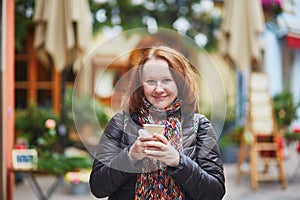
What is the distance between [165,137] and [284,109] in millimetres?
5970

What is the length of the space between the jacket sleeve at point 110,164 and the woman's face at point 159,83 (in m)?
0.14

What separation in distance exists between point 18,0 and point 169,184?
524 cm

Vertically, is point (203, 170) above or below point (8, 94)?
below

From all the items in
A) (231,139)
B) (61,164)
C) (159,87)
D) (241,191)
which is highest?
(159,87)

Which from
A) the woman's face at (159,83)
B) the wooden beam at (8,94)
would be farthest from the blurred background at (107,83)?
the woman's face at (159,83)

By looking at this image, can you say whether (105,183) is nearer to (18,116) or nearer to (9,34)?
(9,34)

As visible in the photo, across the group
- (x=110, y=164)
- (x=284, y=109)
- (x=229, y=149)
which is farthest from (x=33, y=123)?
(x=110, y=164)

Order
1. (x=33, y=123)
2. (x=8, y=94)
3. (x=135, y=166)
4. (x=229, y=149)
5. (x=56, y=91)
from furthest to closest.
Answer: (x=56, y=91) < (x=229, y=149) < (x=33, y=123) < (x=8, y=94) < (x=135, y=166)

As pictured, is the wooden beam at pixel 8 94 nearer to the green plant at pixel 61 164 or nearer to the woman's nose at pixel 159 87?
the green plant at pixel 61 164

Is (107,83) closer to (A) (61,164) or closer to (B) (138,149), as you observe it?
(B) (138,149)

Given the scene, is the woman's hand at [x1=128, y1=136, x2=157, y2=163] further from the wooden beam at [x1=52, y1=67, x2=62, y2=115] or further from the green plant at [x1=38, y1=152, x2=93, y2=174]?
the wooden beam at [x1=52, y1=67, x2=62, y2=115]

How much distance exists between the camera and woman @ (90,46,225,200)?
1.18 meters

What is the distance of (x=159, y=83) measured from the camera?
3.86 feet

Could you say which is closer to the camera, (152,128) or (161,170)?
(152,128)
